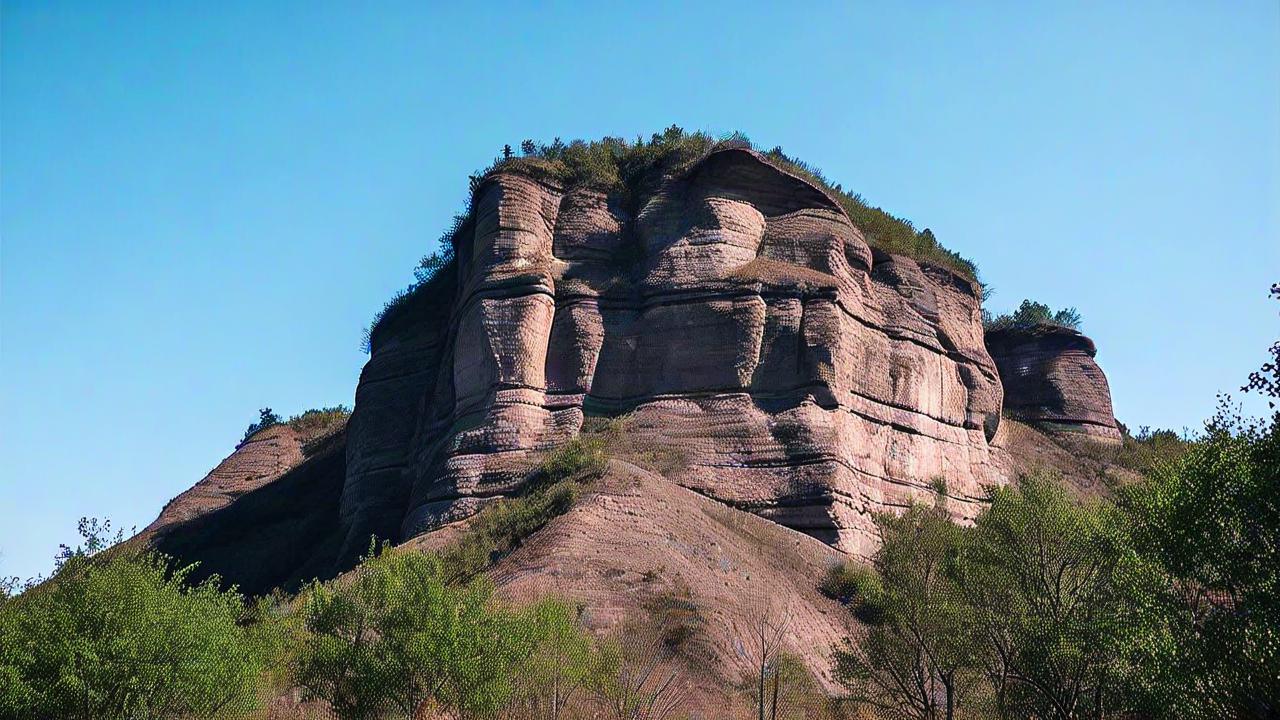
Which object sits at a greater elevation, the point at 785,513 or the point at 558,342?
the point at 558,342

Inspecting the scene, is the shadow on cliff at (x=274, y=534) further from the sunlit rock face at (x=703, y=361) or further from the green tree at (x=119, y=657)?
the green tree at (x=119, y=657)

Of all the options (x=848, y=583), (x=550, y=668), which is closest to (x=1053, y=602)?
(x=550, y=668)

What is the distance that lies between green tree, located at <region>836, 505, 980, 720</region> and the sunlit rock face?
8.58m

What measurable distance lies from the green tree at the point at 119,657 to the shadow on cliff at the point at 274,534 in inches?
870

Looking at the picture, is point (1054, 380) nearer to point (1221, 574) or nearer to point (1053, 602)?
point (1053, 602)

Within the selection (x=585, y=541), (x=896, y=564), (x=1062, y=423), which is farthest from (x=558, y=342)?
(x=1062, y=423)

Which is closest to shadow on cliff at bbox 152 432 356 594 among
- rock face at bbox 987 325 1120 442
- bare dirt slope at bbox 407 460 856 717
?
bare dirt slope at bbox 407 460 856 717

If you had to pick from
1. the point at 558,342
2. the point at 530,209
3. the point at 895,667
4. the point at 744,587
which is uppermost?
the point at 530,209

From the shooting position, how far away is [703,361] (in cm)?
4259

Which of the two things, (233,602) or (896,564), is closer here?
(233,602)

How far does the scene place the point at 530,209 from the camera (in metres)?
46.3

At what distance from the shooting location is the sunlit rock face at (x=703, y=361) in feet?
132

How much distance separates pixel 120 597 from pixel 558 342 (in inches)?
864

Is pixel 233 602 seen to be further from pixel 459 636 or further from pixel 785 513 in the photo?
pixel 785 513
